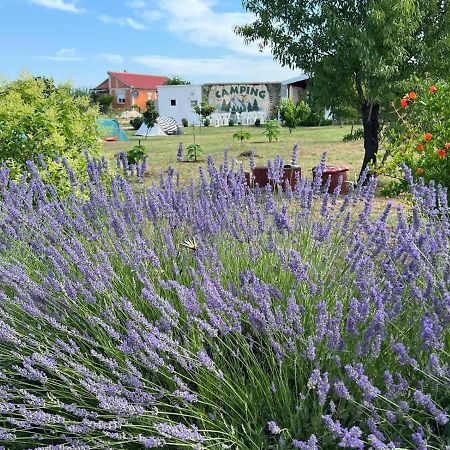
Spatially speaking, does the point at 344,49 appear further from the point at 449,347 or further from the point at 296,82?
the point at 296,82

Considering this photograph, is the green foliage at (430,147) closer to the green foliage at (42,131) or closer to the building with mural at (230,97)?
the green foliage at (42,131)

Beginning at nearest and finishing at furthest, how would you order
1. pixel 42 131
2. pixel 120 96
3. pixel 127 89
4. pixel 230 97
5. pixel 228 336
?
pixel 228 336
pixel 42 131
pixel 230 97
pixel 127 89
pixel 120 96

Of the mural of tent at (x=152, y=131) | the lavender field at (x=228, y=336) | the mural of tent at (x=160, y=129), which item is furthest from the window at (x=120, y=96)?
the lavender field at (x=228, y=336)

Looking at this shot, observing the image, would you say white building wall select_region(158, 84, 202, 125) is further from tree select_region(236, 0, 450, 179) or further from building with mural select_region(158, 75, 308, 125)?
tree select_region(236, 0, 450, 179)

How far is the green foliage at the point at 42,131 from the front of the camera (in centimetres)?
544

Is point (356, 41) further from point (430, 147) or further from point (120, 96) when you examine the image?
point (120, 96)

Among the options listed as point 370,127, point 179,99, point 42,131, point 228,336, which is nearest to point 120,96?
point 179,99

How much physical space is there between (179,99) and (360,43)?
32.7 m

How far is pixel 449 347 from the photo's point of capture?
5.60 feet

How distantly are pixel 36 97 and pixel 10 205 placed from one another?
11.4 ft

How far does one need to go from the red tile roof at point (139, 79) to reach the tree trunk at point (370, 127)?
51023mm

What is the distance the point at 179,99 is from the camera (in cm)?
4012

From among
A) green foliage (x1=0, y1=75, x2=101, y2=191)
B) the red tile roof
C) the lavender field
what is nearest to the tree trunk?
green foliage (x1=0, y1=75, x2=101, y2=191)

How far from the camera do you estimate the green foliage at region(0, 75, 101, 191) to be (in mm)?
5441
